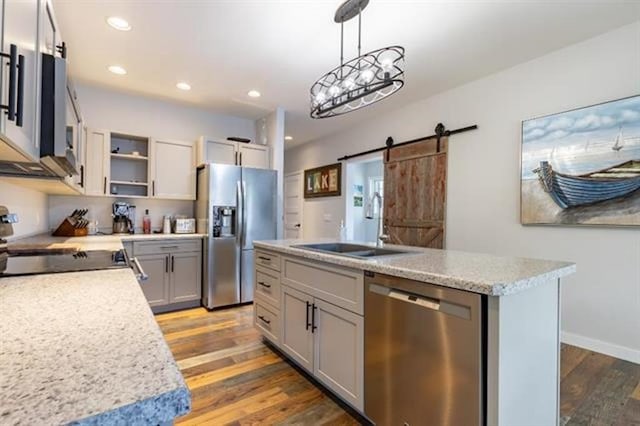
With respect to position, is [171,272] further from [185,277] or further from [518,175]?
[518,175]

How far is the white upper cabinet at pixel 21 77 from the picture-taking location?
79cm

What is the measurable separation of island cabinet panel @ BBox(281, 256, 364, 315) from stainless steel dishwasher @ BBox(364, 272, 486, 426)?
9cm

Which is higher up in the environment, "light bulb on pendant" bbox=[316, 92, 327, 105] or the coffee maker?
"light bulb on pendant" bbox=[316, 92, 327, 105]

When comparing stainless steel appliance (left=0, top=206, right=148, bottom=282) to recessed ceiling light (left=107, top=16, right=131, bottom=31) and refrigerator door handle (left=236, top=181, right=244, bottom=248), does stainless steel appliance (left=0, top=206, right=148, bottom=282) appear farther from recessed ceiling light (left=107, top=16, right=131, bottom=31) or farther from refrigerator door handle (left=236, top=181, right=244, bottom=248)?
refrigerator door handle (left=236, top=181, right=244, bottom=248)

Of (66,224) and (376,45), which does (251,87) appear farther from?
(66,224)

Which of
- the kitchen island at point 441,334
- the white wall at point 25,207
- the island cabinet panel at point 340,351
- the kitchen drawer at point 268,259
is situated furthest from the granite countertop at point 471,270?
the white wall at point 25,207

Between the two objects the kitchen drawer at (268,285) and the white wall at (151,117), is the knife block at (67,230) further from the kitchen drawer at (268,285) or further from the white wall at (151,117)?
the kitchen drawer at (268,285)

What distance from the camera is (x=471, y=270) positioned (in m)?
1.37

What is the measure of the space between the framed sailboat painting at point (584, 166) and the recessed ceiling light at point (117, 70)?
13.1 feet

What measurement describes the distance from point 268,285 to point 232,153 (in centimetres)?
227

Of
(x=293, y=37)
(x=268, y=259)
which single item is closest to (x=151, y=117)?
(x=293, y=37)

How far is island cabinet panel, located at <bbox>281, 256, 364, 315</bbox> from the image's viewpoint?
1.68 metres

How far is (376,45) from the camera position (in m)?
2.71

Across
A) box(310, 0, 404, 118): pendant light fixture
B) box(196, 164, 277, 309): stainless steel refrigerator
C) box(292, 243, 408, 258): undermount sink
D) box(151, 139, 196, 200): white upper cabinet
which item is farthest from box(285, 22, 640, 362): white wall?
box(151, 139, 196, 200): white upper cabinet
